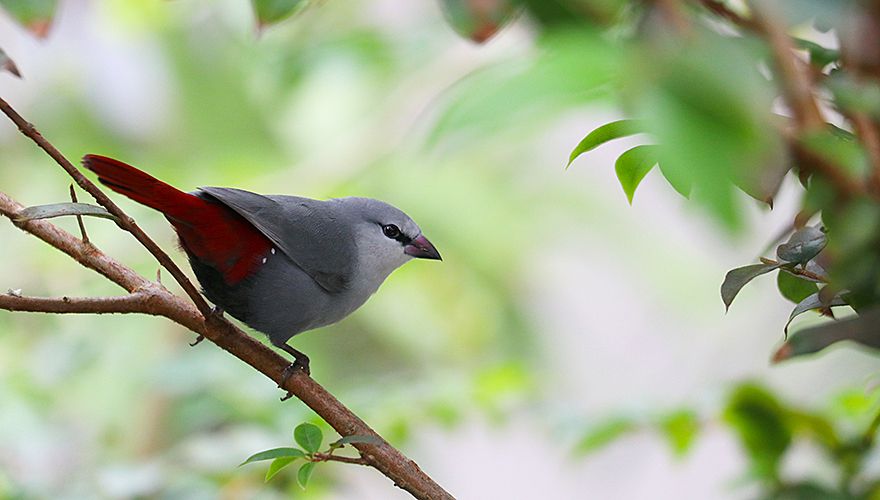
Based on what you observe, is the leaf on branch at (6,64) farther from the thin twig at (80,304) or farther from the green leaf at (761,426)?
the green leaf at (761,426)

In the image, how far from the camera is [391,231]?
1733 mm

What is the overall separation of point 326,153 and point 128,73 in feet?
3.70

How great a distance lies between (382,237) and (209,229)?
0.44 m

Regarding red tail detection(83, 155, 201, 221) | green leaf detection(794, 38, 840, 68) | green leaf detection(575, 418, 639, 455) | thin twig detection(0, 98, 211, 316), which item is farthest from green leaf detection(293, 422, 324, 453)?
green leaf detection(575, 418, 639, 455)

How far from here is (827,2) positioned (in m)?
0.50

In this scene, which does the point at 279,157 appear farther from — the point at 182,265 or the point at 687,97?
the point at 687,97

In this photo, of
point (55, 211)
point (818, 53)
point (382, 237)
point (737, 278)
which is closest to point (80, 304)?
point (55, 211)

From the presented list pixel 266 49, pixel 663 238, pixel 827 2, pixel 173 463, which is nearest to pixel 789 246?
pixel 827 2

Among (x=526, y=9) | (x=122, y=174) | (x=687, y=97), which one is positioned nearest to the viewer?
(x=687, y=97)

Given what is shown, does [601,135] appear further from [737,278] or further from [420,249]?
[420,249]

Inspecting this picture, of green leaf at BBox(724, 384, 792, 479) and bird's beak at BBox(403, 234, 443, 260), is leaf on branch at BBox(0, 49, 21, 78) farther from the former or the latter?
green leaf at BBox(724, 384, 792, 479)

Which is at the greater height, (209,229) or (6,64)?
(209,229)

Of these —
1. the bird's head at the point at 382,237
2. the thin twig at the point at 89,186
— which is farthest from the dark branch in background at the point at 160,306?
the bird's head at the point at 382,237

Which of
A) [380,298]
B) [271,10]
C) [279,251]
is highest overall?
[380,298]
